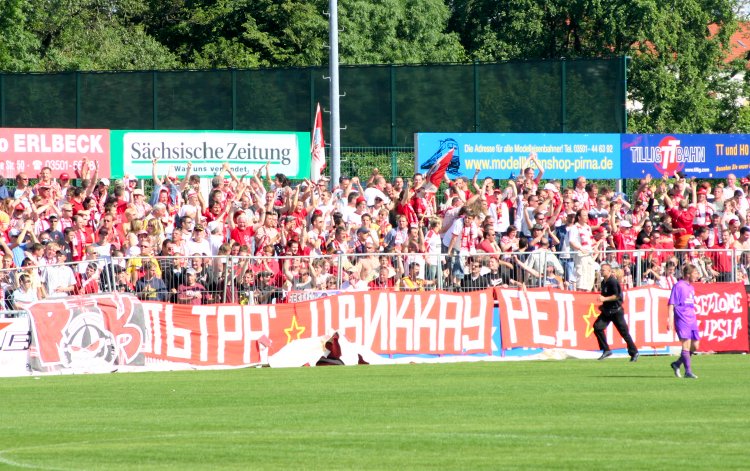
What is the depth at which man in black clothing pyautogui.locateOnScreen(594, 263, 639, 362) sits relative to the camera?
78.4 feet

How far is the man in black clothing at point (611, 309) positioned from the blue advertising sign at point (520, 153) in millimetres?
7202

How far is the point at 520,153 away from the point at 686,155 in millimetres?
4286

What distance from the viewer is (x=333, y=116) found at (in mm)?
29391

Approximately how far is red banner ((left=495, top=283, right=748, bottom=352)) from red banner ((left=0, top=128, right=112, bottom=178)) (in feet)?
33.3

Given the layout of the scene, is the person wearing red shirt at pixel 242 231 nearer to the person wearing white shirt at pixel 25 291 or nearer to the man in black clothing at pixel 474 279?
the man in black clothing at pixel 474 279

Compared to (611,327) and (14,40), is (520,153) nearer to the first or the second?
(611,327)

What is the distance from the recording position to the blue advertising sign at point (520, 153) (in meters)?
30.9

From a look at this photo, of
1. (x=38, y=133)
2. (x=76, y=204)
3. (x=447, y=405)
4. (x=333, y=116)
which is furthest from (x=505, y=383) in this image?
(x=38, y=133)

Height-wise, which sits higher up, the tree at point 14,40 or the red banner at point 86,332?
the tree at point 14,40

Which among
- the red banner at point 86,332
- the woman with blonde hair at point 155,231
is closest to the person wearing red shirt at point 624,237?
the woman with blonde hair at point 155,231

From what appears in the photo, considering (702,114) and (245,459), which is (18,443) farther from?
(702,114)

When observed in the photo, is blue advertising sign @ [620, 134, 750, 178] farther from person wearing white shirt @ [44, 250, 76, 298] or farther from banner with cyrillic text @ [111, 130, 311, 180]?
person wearing white shirt @ [44, 250, 76, 298]

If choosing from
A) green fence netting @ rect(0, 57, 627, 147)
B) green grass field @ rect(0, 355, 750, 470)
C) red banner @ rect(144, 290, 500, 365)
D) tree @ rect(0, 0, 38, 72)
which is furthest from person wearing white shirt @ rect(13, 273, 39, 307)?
tree @ rect(0, 0, 38, 72)

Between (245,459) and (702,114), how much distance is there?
6511 cm
